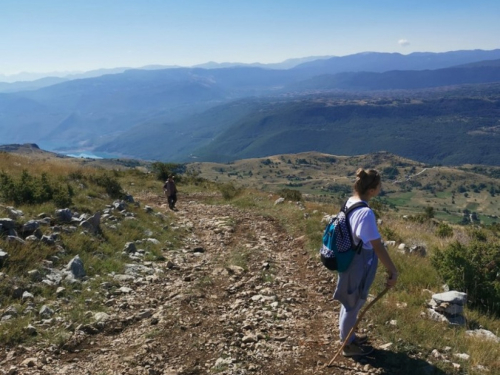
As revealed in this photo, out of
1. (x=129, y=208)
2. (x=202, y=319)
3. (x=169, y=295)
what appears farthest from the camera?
(x=129, y=208)

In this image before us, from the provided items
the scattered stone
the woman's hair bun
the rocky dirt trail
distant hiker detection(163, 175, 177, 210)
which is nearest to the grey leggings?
the rocky dirt trail

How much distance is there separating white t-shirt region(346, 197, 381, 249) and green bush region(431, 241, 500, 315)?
4.38 meters

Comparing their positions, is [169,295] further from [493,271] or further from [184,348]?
[493,271]

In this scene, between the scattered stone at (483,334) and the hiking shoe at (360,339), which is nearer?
the hiking shoe at (360,339)

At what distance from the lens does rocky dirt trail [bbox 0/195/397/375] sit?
5500 mm

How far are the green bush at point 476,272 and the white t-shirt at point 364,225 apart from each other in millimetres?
4382

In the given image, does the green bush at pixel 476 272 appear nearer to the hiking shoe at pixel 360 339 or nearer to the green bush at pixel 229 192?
the hiking shoe at pixel 360 339

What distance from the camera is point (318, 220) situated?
572 inches

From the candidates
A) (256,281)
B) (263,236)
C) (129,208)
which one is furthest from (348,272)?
(129,208)

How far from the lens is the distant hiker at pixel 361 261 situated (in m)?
5.00

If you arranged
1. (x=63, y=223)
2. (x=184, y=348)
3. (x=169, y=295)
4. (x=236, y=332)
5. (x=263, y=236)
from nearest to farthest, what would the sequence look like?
(x=184, y=348), (x=236, y=332), (x=169, y=295), (x=63, y=223), (x=263, y=236)

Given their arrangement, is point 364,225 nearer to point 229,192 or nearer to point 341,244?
point 341,244

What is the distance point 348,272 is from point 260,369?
1966mm

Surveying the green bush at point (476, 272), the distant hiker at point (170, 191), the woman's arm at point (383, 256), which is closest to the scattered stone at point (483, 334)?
the green bush at point (476, 272)
